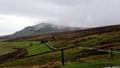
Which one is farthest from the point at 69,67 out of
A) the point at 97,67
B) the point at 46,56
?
the point at 46,56

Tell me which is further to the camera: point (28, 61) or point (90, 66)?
point (28, 61)

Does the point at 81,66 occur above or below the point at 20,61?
above

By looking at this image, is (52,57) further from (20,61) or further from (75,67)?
(75,67)

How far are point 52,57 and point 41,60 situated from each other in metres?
4.21

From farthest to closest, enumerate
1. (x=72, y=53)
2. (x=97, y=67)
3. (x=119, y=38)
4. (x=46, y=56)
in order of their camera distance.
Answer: (x=119, y=38), (x=46, y=56), (x=72, y=53), (x=97, y=67)

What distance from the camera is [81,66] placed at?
35406mm

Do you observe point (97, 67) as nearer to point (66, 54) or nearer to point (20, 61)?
point (66, 54)

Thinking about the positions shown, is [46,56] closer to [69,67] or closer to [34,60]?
[34,60]

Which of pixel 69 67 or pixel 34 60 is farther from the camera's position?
pixel 34 60

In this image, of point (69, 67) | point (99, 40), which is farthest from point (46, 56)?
point (69, 67)

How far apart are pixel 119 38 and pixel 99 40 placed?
9.65 meters

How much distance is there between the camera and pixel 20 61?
346 ft

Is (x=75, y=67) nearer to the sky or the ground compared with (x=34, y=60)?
nearer to the sky

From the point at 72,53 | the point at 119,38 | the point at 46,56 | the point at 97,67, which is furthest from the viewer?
the point at 119,38
